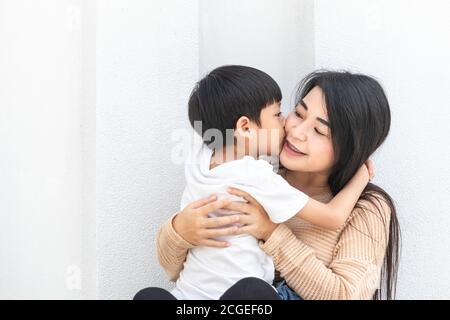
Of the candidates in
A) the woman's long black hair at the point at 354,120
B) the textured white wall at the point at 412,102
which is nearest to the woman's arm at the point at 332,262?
the woman's long black hair at the point at 354,120

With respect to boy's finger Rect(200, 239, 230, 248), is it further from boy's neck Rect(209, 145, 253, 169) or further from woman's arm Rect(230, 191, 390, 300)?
boy's neck Rect(209, 145, 253, 169)

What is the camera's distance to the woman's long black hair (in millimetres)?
1923

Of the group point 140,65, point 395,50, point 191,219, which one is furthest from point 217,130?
point 395,50

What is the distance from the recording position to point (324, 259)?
1.93 m

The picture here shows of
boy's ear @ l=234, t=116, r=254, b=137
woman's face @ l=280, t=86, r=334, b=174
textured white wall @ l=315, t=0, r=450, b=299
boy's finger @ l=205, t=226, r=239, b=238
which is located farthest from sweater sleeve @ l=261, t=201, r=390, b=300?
textured white wall @ l=315, t=0, r=450, b=299

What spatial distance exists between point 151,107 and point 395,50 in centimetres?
91

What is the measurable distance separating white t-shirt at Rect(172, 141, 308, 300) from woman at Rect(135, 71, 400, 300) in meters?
0.03

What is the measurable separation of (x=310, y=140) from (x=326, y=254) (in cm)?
36

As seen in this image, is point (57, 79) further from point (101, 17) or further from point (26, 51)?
point (101, 17)

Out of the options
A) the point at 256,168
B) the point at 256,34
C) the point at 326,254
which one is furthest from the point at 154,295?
the point at 256,34

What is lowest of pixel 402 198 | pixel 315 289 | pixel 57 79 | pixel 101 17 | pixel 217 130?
pixel 315 289

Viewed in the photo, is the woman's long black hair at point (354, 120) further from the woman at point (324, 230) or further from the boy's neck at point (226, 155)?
the boy's neck at point (226, 155)

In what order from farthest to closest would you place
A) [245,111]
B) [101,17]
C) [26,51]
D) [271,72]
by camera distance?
1. [271,72]
2. [26,51]
3. [101,17]
4. [245,111]

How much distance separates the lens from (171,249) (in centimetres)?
193
